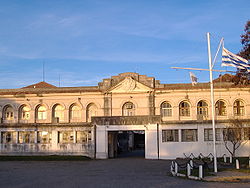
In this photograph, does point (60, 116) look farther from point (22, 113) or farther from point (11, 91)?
point (11, 91)

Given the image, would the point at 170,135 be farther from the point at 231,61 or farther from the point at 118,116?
the point at 231,61

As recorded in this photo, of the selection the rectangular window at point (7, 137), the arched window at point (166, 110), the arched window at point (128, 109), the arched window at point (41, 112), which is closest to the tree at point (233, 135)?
the arched window at point (166, 110)

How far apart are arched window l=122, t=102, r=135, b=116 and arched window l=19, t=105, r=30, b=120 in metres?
12.5

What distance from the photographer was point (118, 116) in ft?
120

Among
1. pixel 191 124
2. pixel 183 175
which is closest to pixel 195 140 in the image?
pixel 191 124

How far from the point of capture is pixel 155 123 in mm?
36125

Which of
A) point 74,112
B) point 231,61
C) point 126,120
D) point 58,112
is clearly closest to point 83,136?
point 74,112

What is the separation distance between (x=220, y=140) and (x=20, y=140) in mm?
24285

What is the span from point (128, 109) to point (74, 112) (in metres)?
6.97

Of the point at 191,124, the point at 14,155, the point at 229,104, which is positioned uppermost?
the point at 229,104

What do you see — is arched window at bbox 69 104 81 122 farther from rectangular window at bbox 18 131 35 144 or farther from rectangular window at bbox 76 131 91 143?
rectangular window at bbox 18 131 35 144

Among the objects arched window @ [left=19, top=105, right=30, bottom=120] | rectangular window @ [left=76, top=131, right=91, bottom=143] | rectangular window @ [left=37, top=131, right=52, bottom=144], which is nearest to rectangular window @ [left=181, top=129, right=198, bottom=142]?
rectangular window @ [left=76, top=131, right=91, bottom=143]

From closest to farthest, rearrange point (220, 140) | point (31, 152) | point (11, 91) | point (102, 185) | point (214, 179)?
point (102, 185) < point (214, 179) < point (220, 140) < point (31, 152) < point (11, 91)

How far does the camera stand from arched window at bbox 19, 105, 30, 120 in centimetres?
4053
